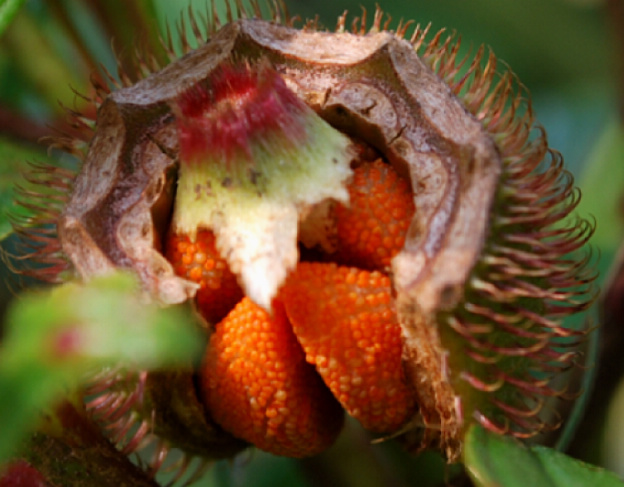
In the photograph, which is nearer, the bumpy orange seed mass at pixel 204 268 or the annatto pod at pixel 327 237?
the annatto pod at pixel 327 237

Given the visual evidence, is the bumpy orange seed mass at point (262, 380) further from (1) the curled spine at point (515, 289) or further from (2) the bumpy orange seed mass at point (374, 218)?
(1) the curled spine at point (515, 289)

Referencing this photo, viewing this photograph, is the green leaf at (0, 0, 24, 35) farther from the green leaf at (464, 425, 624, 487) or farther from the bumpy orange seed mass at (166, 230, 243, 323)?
the green leaf at (464, 425, 624, 487)

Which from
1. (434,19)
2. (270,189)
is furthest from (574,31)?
(270,189)

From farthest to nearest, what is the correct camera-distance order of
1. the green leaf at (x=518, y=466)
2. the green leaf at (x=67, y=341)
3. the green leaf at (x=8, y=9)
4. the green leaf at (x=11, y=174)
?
the green leaf at (x=11, y=174), the green leaf at (x=8, y=9), the green leaf at (x=518, y=466), the green leaf at (x=67, y=341)

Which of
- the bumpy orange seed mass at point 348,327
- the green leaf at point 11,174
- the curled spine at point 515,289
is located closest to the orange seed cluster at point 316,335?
the bumpy orange seed mass at point 348,327

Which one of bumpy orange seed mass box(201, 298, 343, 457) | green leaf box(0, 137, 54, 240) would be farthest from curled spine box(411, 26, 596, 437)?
green leaf box(0, 137, 54, 240)

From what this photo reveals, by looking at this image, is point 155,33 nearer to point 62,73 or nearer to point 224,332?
point 62,73

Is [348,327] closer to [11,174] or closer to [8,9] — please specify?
[8,9]
